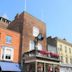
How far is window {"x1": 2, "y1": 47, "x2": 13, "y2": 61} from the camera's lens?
82.1 ft

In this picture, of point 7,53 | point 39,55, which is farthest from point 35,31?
point 7,53

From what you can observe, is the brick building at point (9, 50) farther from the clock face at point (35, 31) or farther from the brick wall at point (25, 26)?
the clock face at point (35, 31)

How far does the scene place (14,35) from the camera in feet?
89.1

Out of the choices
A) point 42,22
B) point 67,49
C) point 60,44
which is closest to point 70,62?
point 67,49

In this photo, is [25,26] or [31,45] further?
[31,45]

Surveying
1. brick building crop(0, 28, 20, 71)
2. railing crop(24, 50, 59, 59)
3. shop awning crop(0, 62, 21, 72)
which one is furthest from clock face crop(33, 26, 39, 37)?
shop awning crop(0, 62, 21, 72)

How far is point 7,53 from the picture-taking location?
25.6 meters

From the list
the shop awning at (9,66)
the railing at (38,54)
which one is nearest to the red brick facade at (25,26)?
the railing at (38,54)

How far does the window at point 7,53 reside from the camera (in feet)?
82.1

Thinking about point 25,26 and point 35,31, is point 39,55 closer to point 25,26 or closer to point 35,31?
point 25,26

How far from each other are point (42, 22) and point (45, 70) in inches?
416

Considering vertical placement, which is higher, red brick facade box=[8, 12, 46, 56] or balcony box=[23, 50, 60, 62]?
red brick facade box=[8, 12, 46, 56]

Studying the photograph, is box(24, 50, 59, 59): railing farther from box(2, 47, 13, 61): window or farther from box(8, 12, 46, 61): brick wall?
box(2, 47, 13, 61): window

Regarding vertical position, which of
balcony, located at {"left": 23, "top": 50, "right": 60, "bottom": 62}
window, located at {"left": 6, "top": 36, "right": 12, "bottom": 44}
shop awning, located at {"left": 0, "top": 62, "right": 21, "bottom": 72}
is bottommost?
shop awning, located at {"left": 0, "top": 62, "right": 21, "bottom": 72}
